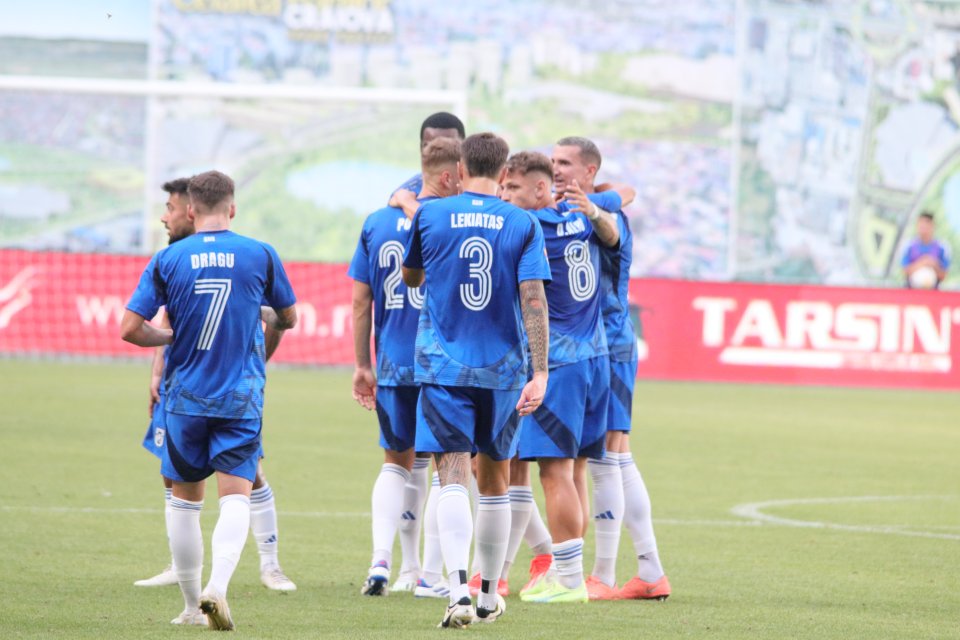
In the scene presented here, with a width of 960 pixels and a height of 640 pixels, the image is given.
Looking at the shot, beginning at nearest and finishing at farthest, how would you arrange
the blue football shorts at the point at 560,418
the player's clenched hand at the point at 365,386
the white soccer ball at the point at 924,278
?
the blue football shorts at the point at 560,418 → the player's clenched hand at the point at 365,386 → the white soccer ball at the point at 924,278

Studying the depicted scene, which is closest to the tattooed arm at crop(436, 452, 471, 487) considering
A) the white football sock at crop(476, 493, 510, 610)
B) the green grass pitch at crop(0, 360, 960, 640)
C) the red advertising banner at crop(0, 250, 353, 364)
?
the white football sock at crop(476, 493, 510, 610)

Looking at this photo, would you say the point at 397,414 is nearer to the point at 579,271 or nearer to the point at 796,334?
the point at 579,271

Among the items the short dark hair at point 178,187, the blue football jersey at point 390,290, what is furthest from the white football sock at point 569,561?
the short dark hair at point 178,187

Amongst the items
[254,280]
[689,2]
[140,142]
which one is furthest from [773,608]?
[689,2]

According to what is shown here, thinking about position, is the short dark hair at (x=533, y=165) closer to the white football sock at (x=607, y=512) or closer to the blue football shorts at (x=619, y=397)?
the blue football shorts at (x=619, y=397)

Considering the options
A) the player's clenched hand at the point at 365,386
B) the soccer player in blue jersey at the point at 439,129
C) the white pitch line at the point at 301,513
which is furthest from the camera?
the white pitch line at the point at 301,513

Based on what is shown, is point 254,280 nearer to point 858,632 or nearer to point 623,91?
point 858,632

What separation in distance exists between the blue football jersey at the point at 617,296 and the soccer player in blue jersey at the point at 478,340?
1.07 meters

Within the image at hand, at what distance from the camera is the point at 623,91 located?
4897 centimetres

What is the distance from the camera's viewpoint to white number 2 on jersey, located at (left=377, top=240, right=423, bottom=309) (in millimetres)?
8039

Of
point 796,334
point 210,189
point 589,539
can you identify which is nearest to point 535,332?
point 210,189

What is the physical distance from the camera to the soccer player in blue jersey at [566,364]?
7629 mm

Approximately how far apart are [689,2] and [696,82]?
233 cm

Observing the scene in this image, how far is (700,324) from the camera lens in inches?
958
